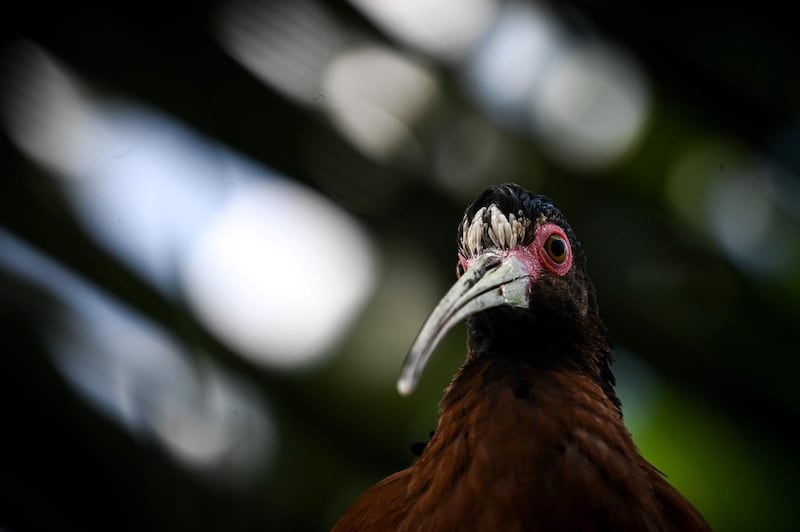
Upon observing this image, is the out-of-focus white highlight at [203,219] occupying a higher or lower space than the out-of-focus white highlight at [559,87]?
lower

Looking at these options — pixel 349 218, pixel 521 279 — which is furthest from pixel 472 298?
pixel 349 218

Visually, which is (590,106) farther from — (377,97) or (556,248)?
(556,248)

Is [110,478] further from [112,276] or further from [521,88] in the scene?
[521,88]

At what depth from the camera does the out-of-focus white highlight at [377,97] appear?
7.89ft

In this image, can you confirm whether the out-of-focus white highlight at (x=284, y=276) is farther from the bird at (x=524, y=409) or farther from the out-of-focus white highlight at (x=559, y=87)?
the bird at (x=524, y=409)

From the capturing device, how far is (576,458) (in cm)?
127

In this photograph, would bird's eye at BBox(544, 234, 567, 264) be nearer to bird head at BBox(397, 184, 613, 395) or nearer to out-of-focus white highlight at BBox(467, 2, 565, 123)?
bird head at BBox(397, 184, 613, 395)

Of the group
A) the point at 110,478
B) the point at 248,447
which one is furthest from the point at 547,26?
the point at 110,478

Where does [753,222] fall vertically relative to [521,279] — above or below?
above

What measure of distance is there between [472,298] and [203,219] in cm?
142

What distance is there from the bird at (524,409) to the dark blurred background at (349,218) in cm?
92

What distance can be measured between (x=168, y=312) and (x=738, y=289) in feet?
6.48

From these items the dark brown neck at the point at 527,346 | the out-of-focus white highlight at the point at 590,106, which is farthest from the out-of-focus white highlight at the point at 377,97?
the dark brown neck at the point at 527,346

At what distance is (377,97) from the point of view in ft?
8.13
